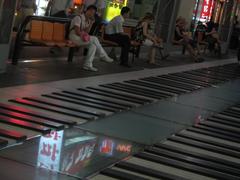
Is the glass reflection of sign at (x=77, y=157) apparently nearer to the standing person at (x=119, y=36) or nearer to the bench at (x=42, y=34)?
the bench at (x=42, y=34)

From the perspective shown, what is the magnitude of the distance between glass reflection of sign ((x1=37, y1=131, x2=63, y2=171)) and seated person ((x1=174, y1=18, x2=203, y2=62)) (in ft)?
47.4

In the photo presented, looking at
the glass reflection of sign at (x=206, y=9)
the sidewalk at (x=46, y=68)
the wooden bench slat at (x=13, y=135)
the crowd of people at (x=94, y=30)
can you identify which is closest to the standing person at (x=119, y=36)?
the crowd of people at (x=94, y=30)

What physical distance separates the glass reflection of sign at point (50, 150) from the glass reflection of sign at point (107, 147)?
0.46m

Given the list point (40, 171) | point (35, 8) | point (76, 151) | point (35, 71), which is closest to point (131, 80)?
point (35, 71)

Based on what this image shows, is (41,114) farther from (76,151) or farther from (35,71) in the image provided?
(35,71)

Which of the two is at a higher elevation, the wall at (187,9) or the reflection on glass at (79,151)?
the wall at (187,9)

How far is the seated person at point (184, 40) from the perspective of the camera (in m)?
20.4

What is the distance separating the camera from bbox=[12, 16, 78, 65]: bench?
36.3 feet

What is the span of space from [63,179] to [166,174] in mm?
1154

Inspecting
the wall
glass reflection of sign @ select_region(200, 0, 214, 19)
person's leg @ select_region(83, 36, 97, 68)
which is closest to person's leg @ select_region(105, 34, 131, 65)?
person's leg @ select_region(83, 36, 97, 68)

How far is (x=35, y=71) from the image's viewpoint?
1073 cm

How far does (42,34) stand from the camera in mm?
11930

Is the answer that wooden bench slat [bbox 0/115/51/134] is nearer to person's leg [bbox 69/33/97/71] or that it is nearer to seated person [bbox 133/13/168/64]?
person's leg [bbox 69/33/97/71]

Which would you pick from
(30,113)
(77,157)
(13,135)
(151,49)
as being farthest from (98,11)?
(77,157)
